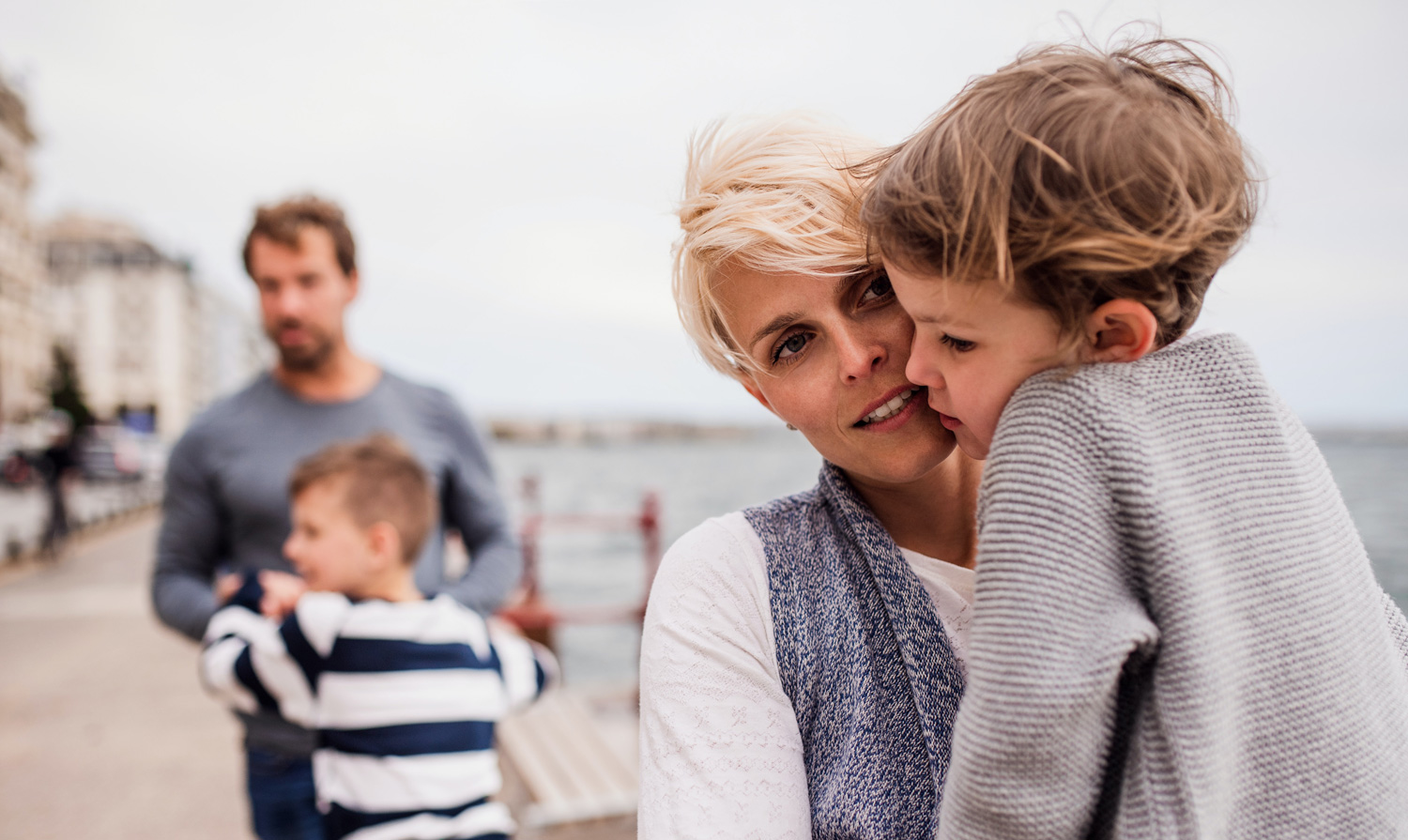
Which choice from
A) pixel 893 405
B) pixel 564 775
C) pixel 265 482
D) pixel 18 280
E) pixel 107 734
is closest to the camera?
pixel 893 405

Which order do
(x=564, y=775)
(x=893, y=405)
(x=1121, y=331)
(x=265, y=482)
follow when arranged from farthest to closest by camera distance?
(x=564, y=775) → (x=265, y=482) → (x=893, y=405) → (x=1121, y=331)

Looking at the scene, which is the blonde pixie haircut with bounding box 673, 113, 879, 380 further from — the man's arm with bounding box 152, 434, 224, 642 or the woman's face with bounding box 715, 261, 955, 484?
the man's arm with bounding box 152, 434, 224, 642

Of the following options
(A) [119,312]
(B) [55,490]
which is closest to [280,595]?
(B) [55,490]

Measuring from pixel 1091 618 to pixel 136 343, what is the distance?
8700cm

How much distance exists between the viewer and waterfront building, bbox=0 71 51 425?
43219mm

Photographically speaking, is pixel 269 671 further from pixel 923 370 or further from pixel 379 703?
pixel 923 370

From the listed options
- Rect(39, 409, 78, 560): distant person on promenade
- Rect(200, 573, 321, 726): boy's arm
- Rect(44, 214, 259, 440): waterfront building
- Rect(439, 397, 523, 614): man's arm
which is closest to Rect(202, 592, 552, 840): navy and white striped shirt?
Rect(200, 573, 321, 726): boy's arm

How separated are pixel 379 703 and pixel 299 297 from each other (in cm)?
110

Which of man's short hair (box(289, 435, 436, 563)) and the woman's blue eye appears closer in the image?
the woman's blue eye

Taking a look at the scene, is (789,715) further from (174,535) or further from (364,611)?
Answer: (174,535)

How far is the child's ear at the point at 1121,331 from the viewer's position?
0.88 m

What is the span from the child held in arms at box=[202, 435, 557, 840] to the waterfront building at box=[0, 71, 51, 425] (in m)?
52.5

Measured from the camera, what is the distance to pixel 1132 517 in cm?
80

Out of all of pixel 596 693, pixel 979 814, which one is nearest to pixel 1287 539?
pixel 979 814
